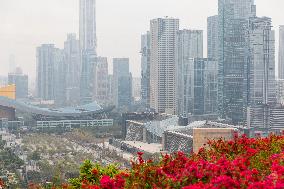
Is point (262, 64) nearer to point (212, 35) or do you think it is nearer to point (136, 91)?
point (212, 35)

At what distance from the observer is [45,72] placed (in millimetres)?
→ 65625

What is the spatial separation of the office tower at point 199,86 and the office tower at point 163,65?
39.8 inches

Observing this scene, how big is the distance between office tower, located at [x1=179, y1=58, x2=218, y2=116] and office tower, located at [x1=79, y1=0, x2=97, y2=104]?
66.8 ft

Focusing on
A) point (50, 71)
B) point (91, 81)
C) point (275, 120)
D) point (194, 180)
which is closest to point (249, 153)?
point (194, 180)

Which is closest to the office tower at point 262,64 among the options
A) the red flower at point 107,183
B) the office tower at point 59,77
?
the red flower at point 107,183

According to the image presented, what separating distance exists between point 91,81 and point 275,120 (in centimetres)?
3363

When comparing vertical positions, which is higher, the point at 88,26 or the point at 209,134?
the point at 88,26

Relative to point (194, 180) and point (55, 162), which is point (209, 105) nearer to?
point (55, 162)

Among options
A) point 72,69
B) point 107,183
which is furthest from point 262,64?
point 72,69

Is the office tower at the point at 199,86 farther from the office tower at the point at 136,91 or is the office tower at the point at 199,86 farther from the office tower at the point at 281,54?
the office tower at the point at 136,91

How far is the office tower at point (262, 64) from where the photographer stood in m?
35.3

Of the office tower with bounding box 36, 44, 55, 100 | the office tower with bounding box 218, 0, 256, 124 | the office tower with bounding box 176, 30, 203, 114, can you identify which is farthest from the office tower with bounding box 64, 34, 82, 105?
the office tower with bounding box 218, 0, 256, 124

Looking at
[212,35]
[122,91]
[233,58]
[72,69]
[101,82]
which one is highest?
[212,35]

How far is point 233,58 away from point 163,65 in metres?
5.80
